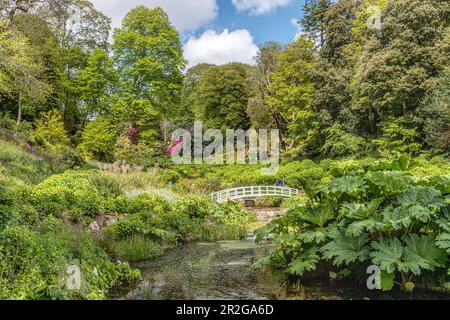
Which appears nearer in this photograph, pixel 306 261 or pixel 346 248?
pixel 346 248

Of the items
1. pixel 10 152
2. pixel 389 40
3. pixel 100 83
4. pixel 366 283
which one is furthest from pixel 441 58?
pixel 100 83

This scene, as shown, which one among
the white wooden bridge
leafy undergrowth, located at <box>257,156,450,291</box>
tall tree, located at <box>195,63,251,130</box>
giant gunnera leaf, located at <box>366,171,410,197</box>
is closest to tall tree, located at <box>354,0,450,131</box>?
the white wooden bridge

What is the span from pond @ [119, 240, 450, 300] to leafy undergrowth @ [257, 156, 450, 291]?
0.28m

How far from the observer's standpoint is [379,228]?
14.0 ft

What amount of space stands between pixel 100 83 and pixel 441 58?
21237 mm

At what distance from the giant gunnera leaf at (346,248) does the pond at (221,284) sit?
530 millimetres

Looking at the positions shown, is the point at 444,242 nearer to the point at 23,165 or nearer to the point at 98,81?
the point at 23,165

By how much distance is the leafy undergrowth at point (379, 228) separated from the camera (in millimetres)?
4242

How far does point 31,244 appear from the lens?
16.0 feet

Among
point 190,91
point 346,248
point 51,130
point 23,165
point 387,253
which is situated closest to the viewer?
point 387,253

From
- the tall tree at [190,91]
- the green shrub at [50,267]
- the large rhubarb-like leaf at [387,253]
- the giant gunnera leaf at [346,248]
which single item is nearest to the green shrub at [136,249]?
the green shrub at [50,267]

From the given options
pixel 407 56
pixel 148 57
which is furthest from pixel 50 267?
pixel 148 57

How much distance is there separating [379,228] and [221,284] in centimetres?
254

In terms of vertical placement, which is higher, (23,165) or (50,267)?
(23,165)
